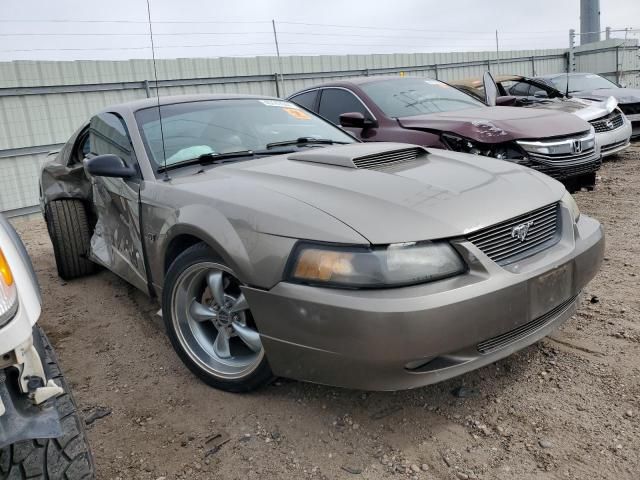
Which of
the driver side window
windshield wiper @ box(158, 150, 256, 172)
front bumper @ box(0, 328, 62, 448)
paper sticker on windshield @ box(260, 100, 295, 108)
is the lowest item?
front bumper @ box(0, 328, 62, 448)

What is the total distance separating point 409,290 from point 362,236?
255mm

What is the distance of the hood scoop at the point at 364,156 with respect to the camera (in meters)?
2.63

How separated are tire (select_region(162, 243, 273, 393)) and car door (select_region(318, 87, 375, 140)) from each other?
131 inches

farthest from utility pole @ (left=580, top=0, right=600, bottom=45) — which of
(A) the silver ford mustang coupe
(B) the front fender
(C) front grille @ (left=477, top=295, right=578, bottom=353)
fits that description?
(B) the front fender

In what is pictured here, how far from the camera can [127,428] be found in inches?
91.7

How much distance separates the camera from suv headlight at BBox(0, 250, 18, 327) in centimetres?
130

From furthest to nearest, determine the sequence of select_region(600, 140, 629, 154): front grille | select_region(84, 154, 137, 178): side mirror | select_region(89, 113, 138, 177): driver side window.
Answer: select_region(600, 140, 629, 154): front grille, select_region(89, 113, 138, 177): driver side window, select_region(84, 154, 137, 178): side mirror

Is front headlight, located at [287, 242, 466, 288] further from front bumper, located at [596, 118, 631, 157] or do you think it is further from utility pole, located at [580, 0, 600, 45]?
utility pole, located at [580, 0, 600, 45]

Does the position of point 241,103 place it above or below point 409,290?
above

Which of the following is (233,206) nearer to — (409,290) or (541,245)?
(409,290)

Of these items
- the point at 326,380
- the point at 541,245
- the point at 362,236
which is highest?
the point at 362,236

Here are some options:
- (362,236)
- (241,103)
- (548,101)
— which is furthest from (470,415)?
(548,101)

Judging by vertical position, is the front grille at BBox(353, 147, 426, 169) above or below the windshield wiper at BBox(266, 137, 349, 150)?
below

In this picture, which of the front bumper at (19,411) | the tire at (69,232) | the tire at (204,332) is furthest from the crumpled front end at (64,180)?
the front bumper at (19,411)
